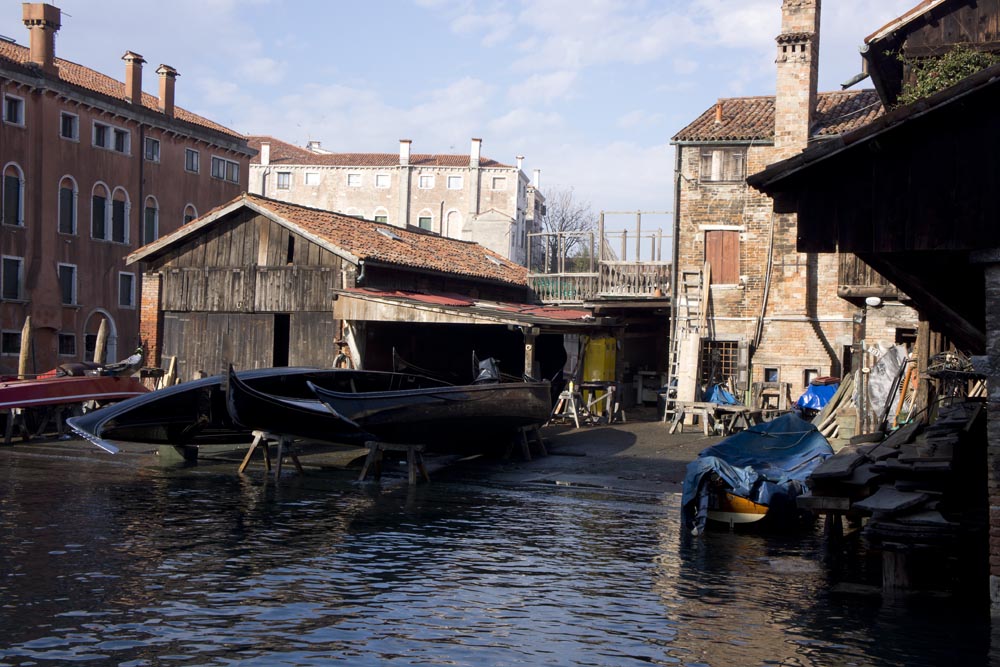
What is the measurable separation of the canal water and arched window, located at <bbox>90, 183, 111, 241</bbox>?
24.0 m

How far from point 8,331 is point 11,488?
780 inches

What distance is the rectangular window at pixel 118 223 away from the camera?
123 feet

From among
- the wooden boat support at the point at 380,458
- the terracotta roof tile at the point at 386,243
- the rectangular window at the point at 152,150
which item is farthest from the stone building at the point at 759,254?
the rectangular window at the point at 152,150

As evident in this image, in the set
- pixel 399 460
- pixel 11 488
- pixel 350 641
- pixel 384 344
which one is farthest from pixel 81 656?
pixel 384 344

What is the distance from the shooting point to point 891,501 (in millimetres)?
9383

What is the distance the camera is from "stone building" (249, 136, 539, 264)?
6319cm

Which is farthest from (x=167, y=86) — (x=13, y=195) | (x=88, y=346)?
(x=88, y=346)

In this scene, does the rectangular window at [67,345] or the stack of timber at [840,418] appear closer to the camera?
the stack of timber at [840,418]

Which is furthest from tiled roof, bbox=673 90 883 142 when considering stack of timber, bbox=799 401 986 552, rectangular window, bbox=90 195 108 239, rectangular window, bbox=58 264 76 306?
rectangular window, bbox=90 195 108 239

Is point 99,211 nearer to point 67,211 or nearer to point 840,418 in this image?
point 67,211

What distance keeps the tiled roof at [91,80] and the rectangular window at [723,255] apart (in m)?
22.4

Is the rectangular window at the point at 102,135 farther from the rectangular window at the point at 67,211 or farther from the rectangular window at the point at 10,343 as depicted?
the rectangular window at the point at 10,343

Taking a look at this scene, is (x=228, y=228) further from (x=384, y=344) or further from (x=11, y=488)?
(x=11, y=488)

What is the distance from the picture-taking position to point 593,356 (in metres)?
25.7
